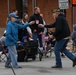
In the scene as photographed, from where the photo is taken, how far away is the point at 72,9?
97.9 feet

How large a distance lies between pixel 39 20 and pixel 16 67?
3.81 meters

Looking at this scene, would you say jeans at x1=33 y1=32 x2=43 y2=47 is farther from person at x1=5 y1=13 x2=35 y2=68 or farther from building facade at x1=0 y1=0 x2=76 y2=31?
building facade at x1=0 y1=0 x2=76 y2=31

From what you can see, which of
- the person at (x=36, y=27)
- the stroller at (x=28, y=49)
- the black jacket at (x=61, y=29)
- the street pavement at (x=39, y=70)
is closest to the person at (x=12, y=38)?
the street pavement at (x=39, y=70)

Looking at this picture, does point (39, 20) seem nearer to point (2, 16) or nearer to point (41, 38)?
point (41, 38)

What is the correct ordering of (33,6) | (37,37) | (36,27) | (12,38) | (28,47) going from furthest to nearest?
(33,6)
(37,37)
(36,27)
(28,47)
(12,38)

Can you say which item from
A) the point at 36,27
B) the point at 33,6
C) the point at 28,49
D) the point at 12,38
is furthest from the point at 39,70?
the point at 33,6

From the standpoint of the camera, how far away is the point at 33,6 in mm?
30484

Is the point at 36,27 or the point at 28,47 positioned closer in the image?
the point at 28,47

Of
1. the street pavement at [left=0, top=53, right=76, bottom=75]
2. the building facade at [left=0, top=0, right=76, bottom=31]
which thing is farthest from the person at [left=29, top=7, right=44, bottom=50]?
the building facade at [left=0, top=0, right=76, bottom=31]

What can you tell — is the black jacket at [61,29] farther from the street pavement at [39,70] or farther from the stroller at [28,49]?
the stroller at [28,49]

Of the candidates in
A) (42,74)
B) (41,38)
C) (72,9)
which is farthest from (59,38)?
(72,9)

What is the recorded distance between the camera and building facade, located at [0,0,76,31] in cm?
3040

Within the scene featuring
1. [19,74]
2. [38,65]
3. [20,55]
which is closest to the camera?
[19,74]

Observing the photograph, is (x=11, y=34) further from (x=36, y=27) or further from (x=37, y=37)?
(x=37, y=37)
